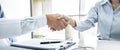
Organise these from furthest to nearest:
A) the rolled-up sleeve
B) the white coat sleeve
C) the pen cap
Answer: the rolled-up sleeve → the pen cap → the white coat sleeve

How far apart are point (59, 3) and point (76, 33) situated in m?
1.21

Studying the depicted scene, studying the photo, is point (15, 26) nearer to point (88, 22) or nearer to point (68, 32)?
point (68, 32)

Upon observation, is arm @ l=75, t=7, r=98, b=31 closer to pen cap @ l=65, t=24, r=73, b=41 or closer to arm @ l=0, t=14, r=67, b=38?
pen cap @ l=65, t=24, r=73, b=41

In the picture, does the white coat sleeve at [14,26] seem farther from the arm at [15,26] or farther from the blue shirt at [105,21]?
the blue shirt at [105,21]

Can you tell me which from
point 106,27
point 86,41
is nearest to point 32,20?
point 86,41

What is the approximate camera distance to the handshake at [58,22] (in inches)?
55.9

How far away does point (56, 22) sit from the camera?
59.7 inches

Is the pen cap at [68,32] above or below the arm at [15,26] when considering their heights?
below

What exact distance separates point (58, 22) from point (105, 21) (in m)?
0.48

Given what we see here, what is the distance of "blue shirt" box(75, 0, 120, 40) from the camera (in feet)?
5.49

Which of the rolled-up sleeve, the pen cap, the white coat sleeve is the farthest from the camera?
the rolled-up sleeve

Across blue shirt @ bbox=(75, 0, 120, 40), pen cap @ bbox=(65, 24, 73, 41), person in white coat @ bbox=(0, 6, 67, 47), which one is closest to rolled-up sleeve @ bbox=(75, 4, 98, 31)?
blue shirt @ bbox=(75, 0, 120, 40)

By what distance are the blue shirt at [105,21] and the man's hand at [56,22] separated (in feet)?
0.58

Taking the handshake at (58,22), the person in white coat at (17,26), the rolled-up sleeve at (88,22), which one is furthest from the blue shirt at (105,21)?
the person in white coat at (17,26)
